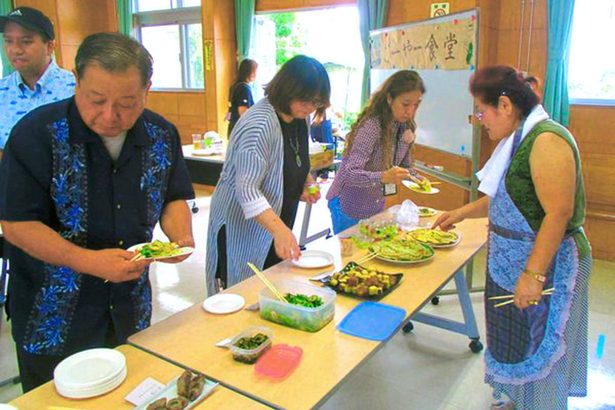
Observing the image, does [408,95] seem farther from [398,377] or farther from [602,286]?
[602,286]

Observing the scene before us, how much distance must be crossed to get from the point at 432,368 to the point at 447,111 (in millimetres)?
1700

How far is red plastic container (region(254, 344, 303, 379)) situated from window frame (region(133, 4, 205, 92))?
5.56m

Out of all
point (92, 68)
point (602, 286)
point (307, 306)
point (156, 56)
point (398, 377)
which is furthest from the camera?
point (156, 56)

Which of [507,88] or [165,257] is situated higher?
[507,88]

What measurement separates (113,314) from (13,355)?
5.87 ft

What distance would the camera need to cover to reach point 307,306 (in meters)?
1.47

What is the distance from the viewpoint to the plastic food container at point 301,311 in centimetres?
144

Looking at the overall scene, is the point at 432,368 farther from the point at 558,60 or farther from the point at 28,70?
the point at 558,60

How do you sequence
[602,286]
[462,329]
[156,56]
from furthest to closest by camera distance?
[156,56], [602,286], [462,329]

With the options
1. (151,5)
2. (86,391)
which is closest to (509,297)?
(86,391)

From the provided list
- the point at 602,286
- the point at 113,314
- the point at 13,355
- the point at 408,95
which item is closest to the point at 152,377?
the point at 113,314

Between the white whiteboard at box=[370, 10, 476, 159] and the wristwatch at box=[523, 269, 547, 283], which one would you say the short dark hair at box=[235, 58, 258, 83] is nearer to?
the white whiteboard at box=[370, 10, 476, 159]

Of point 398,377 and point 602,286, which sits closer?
point 398,377

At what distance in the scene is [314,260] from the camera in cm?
196
